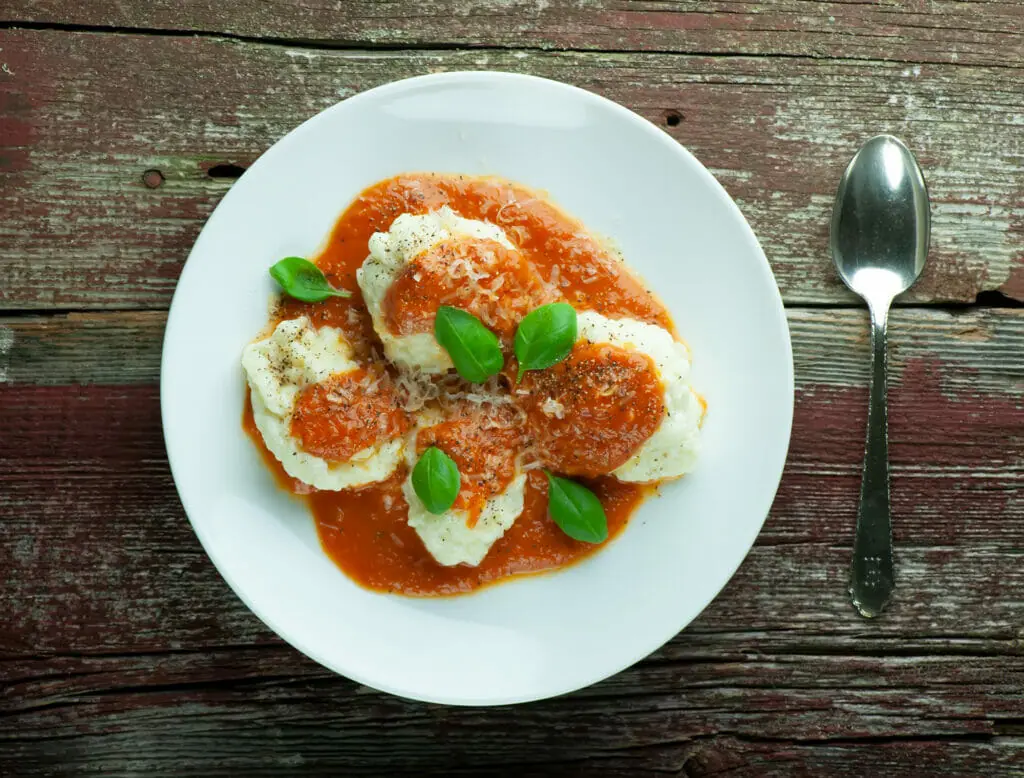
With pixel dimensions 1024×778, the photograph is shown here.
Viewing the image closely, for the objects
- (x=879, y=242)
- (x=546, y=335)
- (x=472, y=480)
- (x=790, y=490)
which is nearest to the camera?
(x=546, y=335)

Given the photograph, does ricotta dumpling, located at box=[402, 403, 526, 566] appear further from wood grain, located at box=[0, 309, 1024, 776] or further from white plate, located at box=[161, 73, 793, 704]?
wood grain, located at box=[0, 309, 1024, 776]

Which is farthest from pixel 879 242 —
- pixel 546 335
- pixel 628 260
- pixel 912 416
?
pixel 546 335

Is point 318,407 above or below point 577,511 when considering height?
below

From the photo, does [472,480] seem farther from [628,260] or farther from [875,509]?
[875,509]

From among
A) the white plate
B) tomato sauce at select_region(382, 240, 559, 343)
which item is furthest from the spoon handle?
tomato sauce at select_region(382, 240, 559, 343)

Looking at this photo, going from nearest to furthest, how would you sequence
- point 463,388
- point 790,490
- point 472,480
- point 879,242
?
point 472,480 → point 463,388 → point 879,242 → point 790,490

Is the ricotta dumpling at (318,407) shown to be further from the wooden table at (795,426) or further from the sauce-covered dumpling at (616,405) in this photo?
the wooden table at (795,426)
